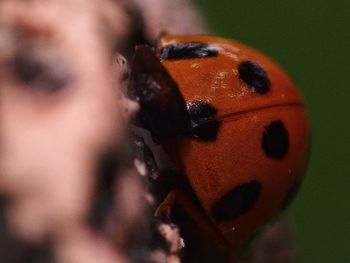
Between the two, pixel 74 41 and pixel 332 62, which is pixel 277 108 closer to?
pixel 74 41

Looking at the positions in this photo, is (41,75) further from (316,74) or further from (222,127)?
(316,74)

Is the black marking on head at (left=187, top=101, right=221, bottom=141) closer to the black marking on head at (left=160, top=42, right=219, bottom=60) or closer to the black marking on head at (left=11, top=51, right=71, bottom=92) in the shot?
the black marking on head at (left=160, top=42, right=219, bottom=60)

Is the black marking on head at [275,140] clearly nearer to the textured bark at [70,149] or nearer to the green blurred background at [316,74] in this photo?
the textured bark at [70,149]

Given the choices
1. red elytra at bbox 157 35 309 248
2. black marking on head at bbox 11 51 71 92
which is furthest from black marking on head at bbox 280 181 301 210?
black marking on head at bbox 11 51 71 92

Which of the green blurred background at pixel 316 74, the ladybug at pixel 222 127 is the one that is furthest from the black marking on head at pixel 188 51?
the green blurred background at pixel 316 74

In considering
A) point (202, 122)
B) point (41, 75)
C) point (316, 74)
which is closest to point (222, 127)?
point (202, 122)
